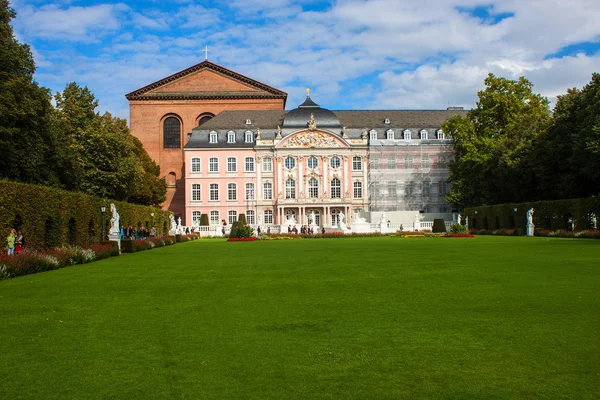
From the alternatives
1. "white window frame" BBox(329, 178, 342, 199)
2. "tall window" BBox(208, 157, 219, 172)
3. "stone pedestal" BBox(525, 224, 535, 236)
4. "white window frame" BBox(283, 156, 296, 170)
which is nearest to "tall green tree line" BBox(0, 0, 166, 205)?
"tall window" BBox(208, 157, 219, 172)

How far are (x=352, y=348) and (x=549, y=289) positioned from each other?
5926 millimetres

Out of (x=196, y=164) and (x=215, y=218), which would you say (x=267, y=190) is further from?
(x=196, y=164)

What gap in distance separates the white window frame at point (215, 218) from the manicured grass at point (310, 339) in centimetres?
5965

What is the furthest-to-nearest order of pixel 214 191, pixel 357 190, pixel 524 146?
pixel 357 190, pixel 214 191, pixel 524 146

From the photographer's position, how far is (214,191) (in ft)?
243

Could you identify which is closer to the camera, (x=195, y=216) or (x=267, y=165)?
(x=195, y=216)

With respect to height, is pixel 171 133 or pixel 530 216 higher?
pixel 171 133

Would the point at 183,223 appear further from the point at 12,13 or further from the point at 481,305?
the point at 481,305

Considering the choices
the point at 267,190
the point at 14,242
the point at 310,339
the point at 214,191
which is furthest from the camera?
the point at 267,190

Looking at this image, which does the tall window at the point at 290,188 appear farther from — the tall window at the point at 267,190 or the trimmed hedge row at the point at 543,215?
the trimmed hedge row at the point at 543,215

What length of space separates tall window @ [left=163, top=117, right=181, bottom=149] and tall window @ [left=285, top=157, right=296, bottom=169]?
48.7 feet

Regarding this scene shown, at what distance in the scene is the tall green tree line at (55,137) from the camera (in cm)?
3103

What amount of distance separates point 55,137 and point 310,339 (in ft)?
106

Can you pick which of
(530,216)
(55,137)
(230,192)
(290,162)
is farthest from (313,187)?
(55,137)
